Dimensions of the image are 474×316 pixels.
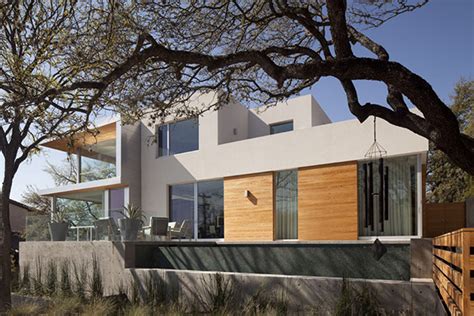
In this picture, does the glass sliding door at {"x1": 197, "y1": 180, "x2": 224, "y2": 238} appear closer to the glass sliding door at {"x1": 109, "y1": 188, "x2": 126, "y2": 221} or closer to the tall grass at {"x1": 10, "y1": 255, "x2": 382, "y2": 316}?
the glass sliding door at {"x1": 109, "y1": 188, "x2": 126, "y2": 221}

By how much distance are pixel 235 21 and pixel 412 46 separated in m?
4.63

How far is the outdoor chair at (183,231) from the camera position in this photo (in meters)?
14.5

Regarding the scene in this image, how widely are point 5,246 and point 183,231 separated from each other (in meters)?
6.59

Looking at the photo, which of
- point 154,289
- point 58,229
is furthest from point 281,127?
point 154,289

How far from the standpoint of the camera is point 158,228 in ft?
42.6

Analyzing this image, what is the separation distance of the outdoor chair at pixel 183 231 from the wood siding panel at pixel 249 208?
1.26 metres

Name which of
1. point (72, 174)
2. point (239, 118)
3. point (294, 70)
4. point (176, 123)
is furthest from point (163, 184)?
point (72, 174)

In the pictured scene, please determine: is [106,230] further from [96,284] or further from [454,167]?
[454,167]

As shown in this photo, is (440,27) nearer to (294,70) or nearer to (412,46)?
(412,46)

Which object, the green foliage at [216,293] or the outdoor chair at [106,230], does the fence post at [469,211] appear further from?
the outdoor chair at [106,230]

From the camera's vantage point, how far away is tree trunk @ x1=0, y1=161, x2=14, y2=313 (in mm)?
8844

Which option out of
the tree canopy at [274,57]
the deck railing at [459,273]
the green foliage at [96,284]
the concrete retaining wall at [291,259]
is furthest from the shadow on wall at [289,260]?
the deck railing at [459,273]

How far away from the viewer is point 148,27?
25.3ft

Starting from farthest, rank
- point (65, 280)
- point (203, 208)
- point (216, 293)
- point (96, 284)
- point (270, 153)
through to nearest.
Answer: point (203, 208), point (270, 153), point (65, 280), point (96, 284), point (216, 293)
